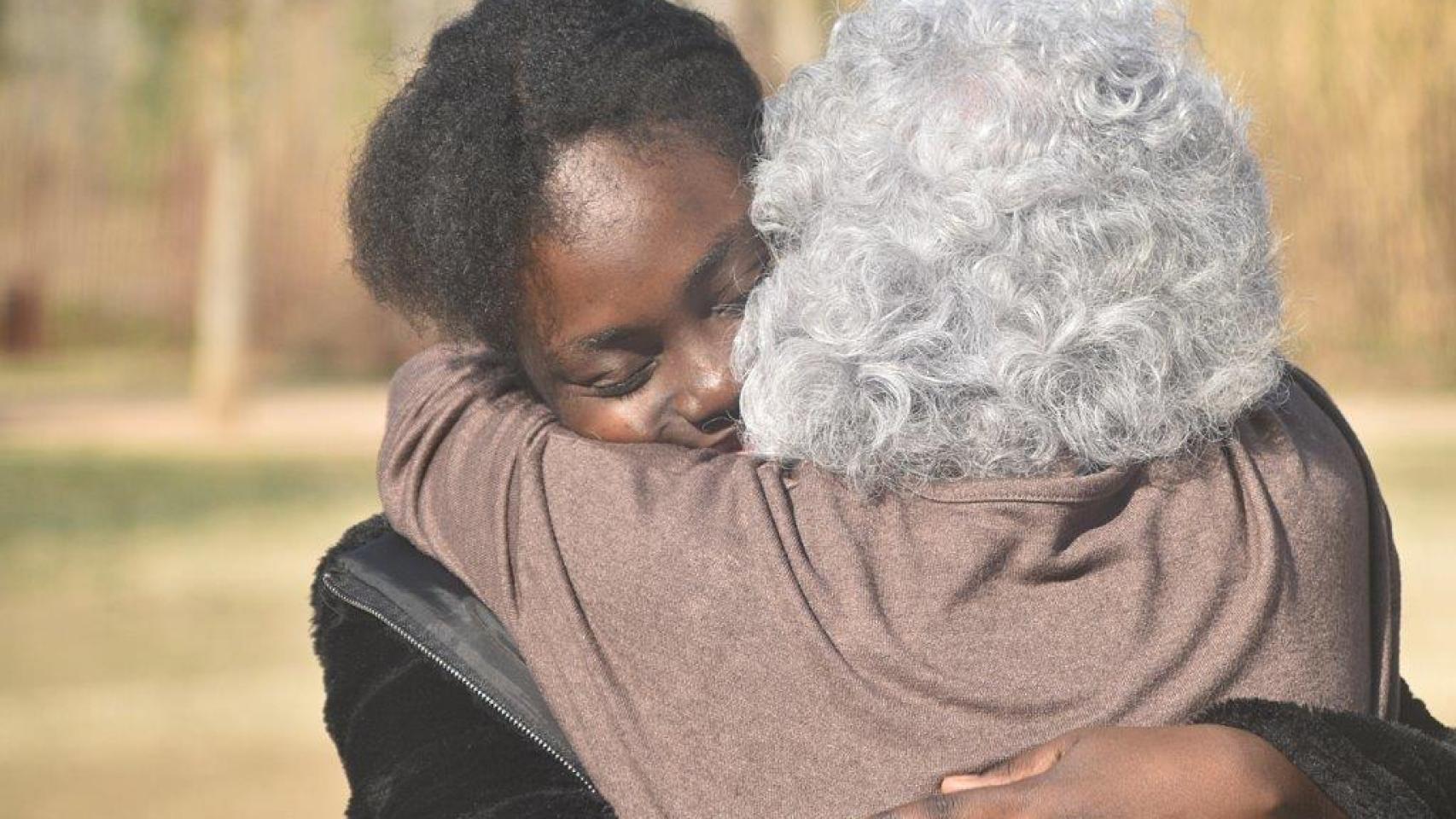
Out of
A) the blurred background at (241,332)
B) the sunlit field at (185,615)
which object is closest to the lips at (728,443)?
the blurred background at (241,332)

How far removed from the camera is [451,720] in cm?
189

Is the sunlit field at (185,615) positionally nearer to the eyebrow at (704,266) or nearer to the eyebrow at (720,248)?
the eyebrow at (704,266)

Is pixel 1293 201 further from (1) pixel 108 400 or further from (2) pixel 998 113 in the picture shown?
(2) pixel 998 113

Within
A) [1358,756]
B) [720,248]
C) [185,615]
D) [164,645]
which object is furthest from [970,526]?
[185,615]

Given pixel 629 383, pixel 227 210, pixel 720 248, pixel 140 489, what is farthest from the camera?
pixel 227 210

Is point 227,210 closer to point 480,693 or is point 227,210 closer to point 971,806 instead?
point 480,693

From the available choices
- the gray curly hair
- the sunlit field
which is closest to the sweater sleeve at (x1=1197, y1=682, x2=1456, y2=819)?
the gray curly hair

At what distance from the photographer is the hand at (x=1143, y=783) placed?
1.55 metres

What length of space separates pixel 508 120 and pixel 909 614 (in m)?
0.89

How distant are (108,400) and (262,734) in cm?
1272

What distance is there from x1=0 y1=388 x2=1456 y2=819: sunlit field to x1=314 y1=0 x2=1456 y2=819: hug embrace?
15.7 ft

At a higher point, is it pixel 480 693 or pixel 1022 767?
pixel 1022 767

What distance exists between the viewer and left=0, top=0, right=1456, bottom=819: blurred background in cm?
726

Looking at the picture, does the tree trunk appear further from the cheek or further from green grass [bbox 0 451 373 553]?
the cheek
